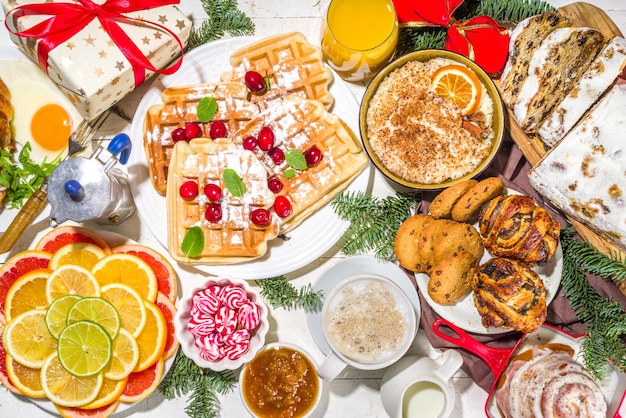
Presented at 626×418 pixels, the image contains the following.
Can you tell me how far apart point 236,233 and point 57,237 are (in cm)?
77

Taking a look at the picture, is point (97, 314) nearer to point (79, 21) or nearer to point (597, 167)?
point (79, 21)

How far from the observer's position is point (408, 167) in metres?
2.33

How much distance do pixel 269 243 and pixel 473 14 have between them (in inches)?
51.0

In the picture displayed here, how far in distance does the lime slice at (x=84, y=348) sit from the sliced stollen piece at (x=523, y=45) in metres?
1.85

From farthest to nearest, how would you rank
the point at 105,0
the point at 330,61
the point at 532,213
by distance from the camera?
the point at 330,61 < the point at 105,0 < the point at 532,213

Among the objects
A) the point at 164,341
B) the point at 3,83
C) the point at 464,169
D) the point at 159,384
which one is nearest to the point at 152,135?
the point at 3,83

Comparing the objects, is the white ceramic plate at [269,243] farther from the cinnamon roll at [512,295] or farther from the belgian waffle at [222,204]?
the cinnamon roll at [512,295]

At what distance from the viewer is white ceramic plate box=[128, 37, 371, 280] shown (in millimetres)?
2395

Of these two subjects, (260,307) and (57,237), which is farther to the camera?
(57,237)

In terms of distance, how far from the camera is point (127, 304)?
2303 millimetres

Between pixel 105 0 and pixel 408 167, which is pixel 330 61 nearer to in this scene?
pixel 408 167

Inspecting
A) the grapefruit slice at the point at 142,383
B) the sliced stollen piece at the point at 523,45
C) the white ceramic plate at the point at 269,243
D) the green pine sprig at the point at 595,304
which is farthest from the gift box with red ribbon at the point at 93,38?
the green pine sprig at the point at 595,304

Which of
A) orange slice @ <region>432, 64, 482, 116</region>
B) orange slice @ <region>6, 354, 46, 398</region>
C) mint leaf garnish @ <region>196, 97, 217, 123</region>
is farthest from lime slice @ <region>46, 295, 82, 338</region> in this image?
orange slice @ <region>432, 64, 482, 116</region>

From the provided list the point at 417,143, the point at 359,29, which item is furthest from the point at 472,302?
the point at 359,29
